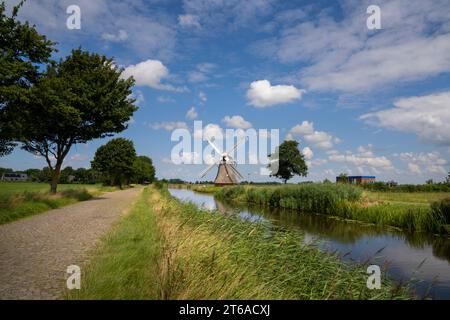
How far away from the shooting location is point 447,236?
15.9 meters

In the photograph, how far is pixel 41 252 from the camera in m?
7.78

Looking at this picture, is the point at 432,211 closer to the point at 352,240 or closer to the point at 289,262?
the point at 352,240

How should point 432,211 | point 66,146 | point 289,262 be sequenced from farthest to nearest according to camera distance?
point 66,146 < point 432,211 < point 289,262

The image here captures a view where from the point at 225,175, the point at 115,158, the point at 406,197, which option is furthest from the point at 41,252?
the point at 225,175

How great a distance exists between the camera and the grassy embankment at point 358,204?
1742cm

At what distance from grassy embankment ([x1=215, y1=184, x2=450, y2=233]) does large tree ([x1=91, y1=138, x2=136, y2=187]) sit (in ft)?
97.5

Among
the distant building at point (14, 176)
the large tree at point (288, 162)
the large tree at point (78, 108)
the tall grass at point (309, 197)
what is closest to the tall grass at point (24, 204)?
the large tree at point (78, 108)

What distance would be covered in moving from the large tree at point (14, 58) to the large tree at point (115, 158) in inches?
1743

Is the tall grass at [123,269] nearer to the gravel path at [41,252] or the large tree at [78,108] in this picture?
the gravel path at [41,252]

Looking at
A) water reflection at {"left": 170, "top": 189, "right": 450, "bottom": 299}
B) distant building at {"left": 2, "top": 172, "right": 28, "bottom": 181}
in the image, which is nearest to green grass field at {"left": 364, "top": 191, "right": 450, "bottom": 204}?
water reflection at {"left": 170, "top": 189, "right": 450, "bottom": 299}

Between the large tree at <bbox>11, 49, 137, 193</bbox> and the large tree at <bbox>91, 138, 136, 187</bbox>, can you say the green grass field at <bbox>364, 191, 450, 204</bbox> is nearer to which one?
the large tree at <bbox>11, 49, 137, 193</bbox>
